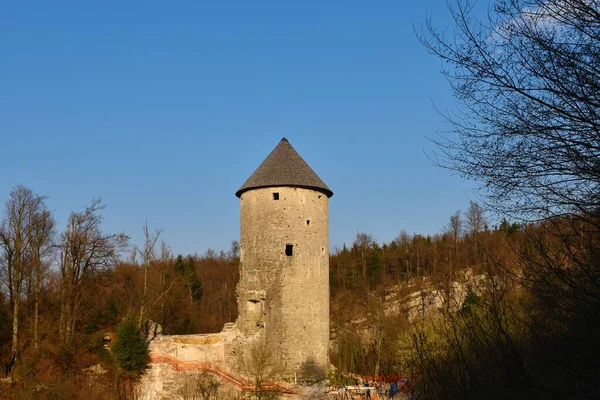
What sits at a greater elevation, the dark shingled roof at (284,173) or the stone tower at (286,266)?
the dark shingled roof at (284,173)

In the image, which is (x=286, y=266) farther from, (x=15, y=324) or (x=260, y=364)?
(x=15, y=324)

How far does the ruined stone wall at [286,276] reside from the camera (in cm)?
2052

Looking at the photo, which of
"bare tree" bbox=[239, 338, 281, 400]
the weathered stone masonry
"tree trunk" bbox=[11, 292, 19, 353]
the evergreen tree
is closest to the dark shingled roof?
the weathered stone masonry

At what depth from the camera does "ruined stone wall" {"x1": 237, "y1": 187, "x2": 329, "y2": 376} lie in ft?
67.3

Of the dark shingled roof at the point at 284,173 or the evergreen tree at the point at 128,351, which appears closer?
the evergreen tree at the point at 128,351

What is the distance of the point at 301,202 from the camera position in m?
21.3

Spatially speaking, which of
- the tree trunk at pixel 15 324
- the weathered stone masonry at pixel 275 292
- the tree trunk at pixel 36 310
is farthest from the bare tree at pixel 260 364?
the tree trunk at pixel 15 324

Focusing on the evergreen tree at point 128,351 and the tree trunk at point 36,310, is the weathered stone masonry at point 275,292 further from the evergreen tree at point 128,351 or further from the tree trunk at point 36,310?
the tree trunk at point 36,310

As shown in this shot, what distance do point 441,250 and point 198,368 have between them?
3156 cm

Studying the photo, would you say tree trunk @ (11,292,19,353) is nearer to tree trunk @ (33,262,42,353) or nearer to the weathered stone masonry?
tree trunk @ (33,262,42,353)

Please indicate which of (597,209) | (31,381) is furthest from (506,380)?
(31,381)

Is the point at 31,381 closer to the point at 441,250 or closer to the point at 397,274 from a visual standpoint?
the point at 397,274

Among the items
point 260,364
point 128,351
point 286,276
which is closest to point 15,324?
point 128,351

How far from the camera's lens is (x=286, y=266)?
2086 centimetres
